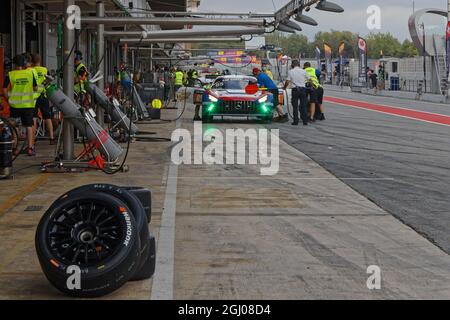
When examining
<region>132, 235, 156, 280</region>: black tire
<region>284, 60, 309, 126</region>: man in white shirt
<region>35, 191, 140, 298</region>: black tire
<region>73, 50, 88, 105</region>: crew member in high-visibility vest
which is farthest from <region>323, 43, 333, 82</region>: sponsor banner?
<region>35, 191, 140, 298</region>: black tire

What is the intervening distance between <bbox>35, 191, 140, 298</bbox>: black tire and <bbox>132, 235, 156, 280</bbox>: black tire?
373 millimetres

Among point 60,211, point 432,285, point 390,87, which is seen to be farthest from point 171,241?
point 390,87

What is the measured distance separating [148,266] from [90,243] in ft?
2.19

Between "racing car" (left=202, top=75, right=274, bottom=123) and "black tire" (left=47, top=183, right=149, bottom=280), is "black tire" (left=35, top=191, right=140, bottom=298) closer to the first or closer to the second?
"black tire" (left=47, top=183, right=149, bottom=280)

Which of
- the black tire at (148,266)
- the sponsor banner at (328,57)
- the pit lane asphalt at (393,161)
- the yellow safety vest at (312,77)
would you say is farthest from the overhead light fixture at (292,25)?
the sponsor banner at (328,57)

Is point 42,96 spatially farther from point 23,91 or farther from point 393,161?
point 393,161

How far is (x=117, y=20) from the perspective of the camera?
14.6m

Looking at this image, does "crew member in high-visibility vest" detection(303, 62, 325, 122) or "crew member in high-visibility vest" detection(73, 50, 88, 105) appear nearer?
"crew member in high-visibility vest" detection(73, 50, 88, 105)

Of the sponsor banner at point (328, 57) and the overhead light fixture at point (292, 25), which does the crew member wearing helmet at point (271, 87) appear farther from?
the sponsor banner at point (328, 57)

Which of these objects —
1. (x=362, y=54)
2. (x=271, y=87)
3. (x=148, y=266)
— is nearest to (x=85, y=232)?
(x=148, y=266)

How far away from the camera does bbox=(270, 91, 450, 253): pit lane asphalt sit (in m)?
8.98

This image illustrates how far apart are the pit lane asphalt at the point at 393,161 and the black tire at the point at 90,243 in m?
3.25

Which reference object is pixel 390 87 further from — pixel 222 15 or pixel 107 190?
pixel 107 190

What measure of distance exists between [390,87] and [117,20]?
5359 cm
